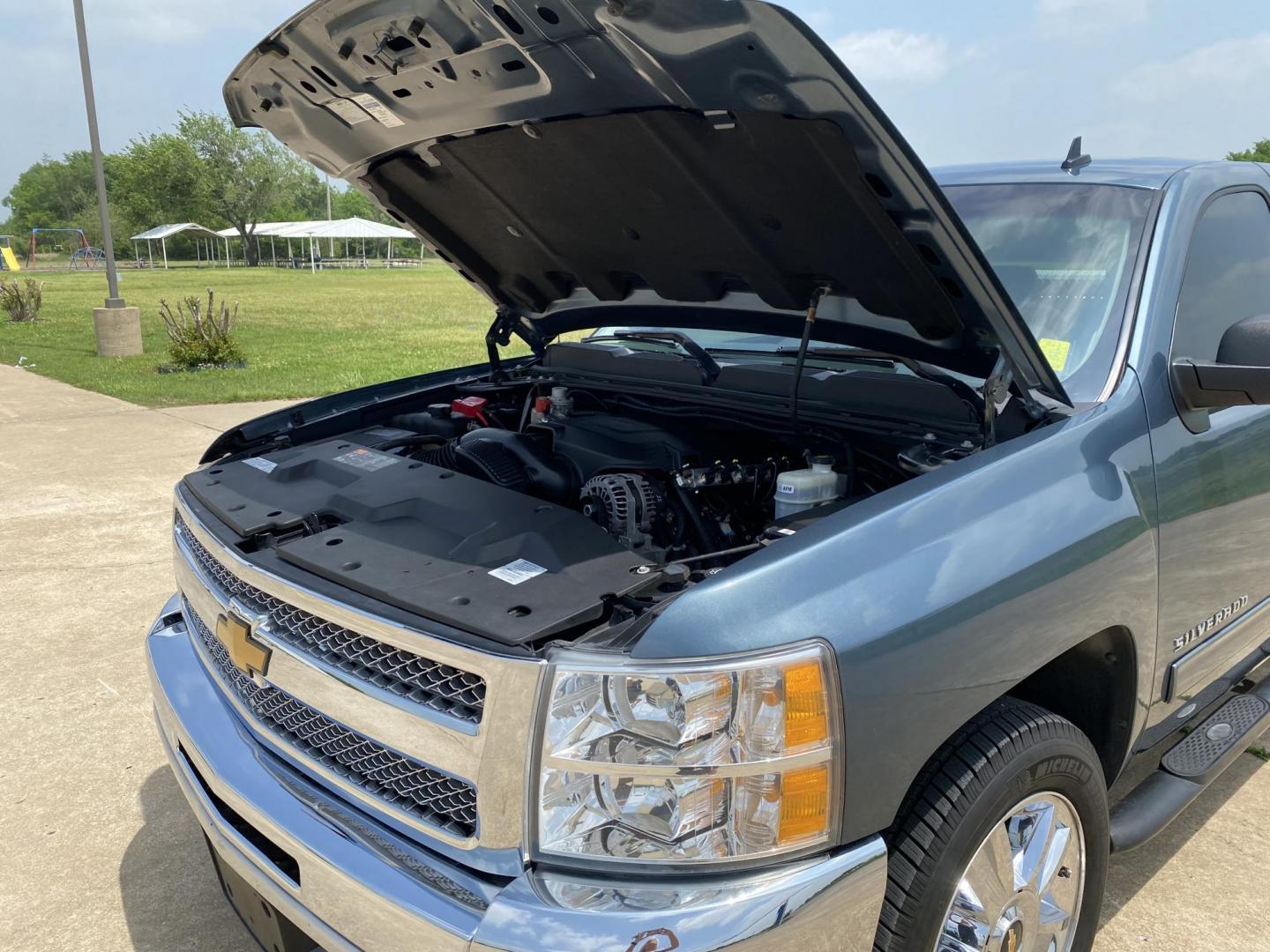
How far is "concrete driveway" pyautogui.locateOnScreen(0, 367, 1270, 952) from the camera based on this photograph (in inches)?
101

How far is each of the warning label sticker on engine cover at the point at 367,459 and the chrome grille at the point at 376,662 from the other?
55 cm

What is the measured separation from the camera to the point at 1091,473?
6.73 ft

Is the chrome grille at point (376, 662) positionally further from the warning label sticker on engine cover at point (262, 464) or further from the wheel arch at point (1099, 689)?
the wheel arch at point (1099, 689)

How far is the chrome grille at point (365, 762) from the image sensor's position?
5.45 ft

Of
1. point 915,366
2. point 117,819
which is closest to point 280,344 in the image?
point 117,819

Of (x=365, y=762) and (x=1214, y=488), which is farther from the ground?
(x=1214, y=488)

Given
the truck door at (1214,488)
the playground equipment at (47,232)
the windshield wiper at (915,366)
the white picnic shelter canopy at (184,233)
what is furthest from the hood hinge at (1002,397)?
the white picnic shelter canopy at (184,233)

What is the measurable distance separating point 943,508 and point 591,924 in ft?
3.05

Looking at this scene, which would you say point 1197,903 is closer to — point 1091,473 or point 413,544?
point 1091,473

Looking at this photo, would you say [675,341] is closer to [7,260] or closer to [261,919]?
[261,919]

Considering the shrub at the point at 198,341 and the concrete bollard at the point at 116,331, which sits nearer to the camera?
the shrub at the point at 198,341

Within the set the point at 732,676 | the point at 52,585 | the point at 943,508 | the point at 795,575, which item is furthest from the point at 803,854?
the point at 52,585

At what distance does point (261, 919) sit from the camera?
76.8 inches

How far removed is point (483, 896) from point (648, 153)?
5.93ft
